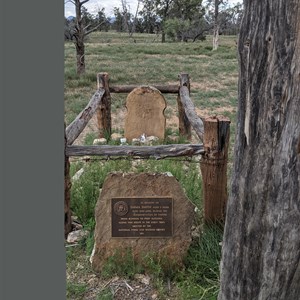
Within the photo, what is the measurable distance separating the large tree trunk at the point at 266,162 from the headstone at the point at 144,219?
4.21 ft

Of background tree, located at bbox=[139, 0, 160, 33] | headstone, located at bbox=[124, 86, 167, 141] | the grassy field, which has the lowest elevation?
the grassy field

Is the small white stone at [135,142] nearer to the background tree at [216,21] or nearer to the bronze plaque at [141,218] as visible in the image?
the bronze plaque at [141,218]

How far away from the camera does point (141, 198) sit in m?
3.15

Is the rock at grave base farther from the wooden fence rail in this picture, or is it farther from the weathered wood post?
the wooden fence rail

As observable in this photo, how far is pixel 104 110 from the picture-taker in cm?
643

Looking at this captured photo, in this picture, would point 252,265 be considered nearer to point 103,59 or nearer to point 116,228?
point 116,228

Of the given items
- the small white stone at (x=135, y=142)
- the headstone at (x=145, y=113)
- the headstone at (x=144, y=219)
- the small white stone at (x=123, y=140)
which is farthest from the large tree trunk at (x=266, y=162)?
the headstone at (x=145, y=113)

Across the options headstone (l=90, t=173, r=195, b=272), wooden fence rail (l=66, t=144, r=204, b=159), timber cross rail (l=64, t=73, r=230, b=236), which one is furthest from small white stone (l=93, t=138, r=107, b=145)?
headstone (l=90, t=173, r=195, b=272)

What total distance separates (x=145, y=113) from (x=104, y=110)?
1.96 ft

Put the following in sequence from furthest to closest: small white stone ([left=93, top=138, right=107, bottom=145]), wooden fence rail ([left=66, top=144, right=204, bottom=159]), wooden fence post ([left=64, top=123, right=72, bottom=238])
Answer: small white stone ([left=93, top=138, right=107, bottom=145]) → wooden fence post ([left=64, top=123, right=72, bottom=238]) → wooden fence rail ([left=66, top=144, right=204, bottom=159])

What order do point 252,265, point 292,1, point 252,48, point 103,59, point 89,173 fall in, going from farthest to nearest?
point 103,59 < point 89,173 < point 252,265 < point 252,48 < point 292,1

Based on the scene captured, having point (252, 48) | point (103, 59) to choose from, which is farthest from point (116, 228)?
point (103, 59)

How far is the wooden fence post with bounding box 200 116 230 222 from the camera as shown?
319 centimetres

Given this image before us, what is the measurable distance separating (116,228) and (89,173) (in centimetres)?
144
